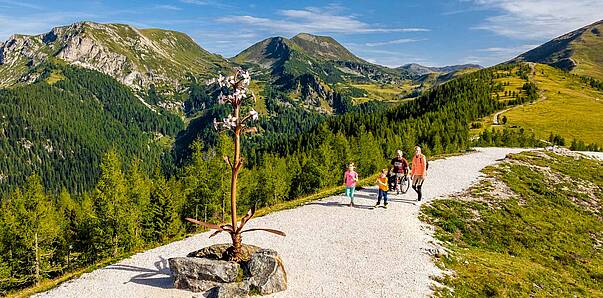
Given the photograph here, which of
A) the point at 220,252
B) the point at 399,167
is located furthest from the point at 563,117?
the point at 220,252

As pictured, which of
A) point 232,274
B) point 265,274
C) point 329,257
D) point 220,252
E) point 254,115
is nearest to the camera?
point 254,115

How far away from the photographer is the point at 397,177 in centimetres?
3431

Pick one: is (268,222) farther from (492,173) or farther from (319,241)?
(492,173)

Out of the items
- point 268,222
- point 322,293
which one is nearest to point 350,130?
point 268,222

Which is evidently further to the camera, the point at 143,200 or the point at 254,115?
the point at 143,200

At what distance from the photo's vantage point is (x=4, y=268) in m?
47.7

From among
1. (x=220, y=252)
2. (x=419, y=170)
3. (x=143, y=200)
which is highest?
(x=419, y=170)

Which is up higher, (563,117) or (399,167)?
(563,117)

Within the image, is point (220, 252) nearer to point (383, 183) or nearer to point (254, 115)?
point (254, 115)

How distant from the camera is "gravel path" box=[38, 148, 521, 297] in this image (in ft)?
63.6

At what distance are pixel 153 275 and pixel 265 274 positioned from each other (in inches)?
266

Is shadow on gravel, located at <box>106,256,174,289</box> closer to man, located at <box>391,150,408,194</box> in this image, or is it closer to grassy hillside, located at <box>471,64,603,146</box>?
man, located at <box>391,150,408,194</box>

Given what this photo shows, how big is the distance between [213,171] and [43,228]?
2213 cm

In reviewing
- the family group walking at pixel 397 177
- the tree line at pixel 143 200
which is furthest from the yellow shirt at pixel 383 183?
the tree line at pixel 143 200
